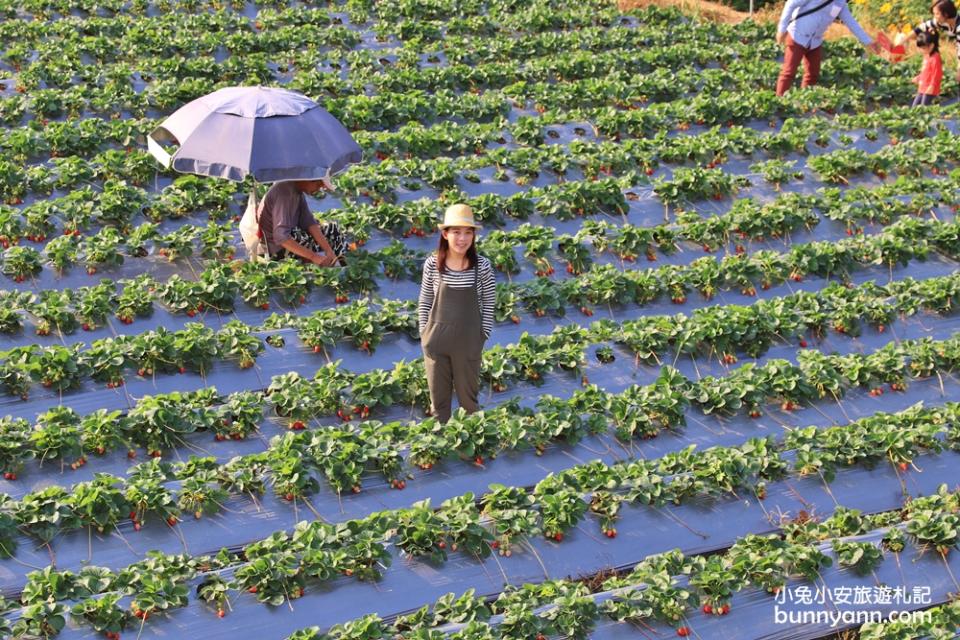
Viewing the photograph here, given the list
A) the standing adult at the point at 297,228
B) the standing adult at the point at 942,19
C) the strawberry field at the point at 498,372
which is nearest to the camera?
the strawberry field at the point at 498,372

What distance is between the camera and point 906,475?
259 inches

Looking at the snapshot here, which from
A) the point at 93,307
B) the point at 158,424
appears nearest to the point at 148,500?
the point at 158,424

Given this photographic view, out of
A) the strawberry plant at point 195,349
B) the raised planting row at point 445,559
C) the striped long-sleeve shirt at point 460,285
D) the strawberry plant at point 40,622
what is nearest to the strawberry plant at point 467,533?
the raised planting row at point 445,559

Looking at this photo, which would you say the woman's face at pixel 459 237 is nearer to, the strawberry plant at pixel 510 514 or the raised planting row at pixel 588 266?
the strawberry plant at pixel 510 514

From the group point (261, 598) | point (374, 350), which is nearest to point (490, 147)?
point (374, 350)

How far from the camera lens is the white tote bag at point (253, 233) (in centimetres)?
831

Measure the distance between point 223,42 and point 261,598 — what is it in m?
9.63

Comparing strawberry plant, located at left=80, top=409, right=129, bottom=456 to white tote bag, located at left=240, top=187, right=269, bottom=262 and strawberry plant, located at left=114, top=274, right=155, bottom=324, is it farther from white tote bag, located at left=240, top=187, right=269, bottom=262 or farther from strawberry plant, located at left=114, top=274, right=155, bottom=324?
white tote bag, located at left=240, top=187, right=269, bottom=262

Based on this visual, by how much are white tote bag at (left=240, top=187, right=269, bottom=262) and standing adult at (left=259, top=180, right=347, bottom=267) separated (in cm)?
5

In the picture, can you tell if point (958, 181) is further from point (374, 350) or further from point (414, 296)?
point (374, 350)

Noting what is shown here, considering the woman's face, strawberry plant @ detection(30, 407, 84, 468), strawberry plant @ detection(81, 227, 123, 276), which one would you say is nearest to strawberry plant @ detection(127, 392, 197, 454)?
strawberry plant @ detection(30, 407, 84, 468)

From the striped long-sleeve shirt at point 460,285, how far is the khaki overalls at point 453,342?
0.03 meters

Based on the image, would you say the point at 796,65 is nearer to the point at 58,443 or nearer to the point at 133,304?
the point at 133,304

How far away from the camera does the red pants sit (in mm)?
Answer: 12852
